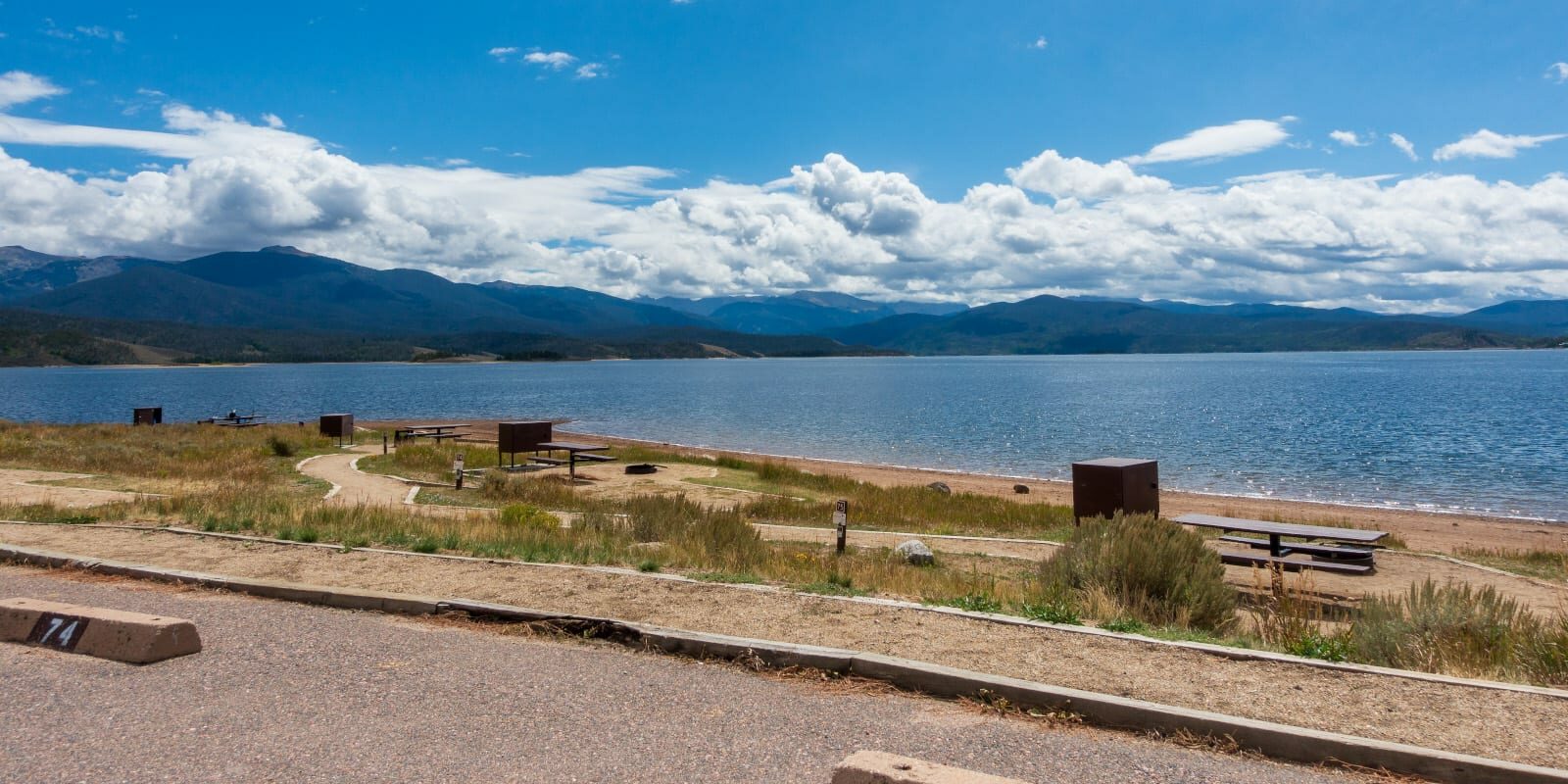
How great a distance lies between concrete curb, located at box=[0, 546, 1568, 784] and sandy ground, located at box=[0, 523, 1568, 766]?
0.72 ft

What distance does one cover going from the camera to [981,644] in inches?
267

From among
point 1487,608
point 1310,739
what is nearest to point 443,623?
point 1310,739

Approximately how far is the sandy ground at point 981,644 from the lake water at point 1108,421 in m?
27.6

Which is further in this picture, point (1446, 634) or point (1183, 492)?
point (1183, 492)

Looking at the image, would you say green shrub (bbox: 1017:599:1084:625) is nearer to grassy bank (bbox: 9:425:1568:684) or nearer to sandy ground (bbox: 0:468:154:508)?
grassy bank (bbox: 9:425:1568:684)

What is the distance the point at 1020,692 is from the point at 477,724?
3.21 metres

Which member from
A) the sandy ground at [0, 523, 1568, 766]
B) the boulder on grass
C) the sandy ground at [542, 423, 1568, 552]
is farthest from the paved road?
the sandy ground at [542, 423, 1568, 552]

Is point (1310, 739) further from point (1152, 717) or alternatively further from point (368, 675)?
point (368, 675)

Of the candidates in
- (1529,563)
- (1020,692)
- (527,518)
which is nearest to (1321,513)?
(1529,563)

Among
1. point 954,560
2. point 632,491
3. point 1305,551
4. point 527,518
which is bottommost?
point 632,491

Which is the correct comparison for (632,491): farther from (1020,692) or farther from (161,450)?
(1020,692)

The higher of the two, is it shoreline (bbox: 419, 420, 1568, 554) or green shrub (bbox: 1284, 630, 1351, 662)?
green shrub (bbox: 1284, 630, 1351, 662)

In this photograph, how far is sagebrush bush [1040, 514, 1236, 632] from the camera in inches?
330

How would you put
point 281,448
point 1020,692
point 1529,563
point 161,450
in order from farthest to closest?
point 281,448 < point 161,450 < point 1529,563 < point 1020,692
